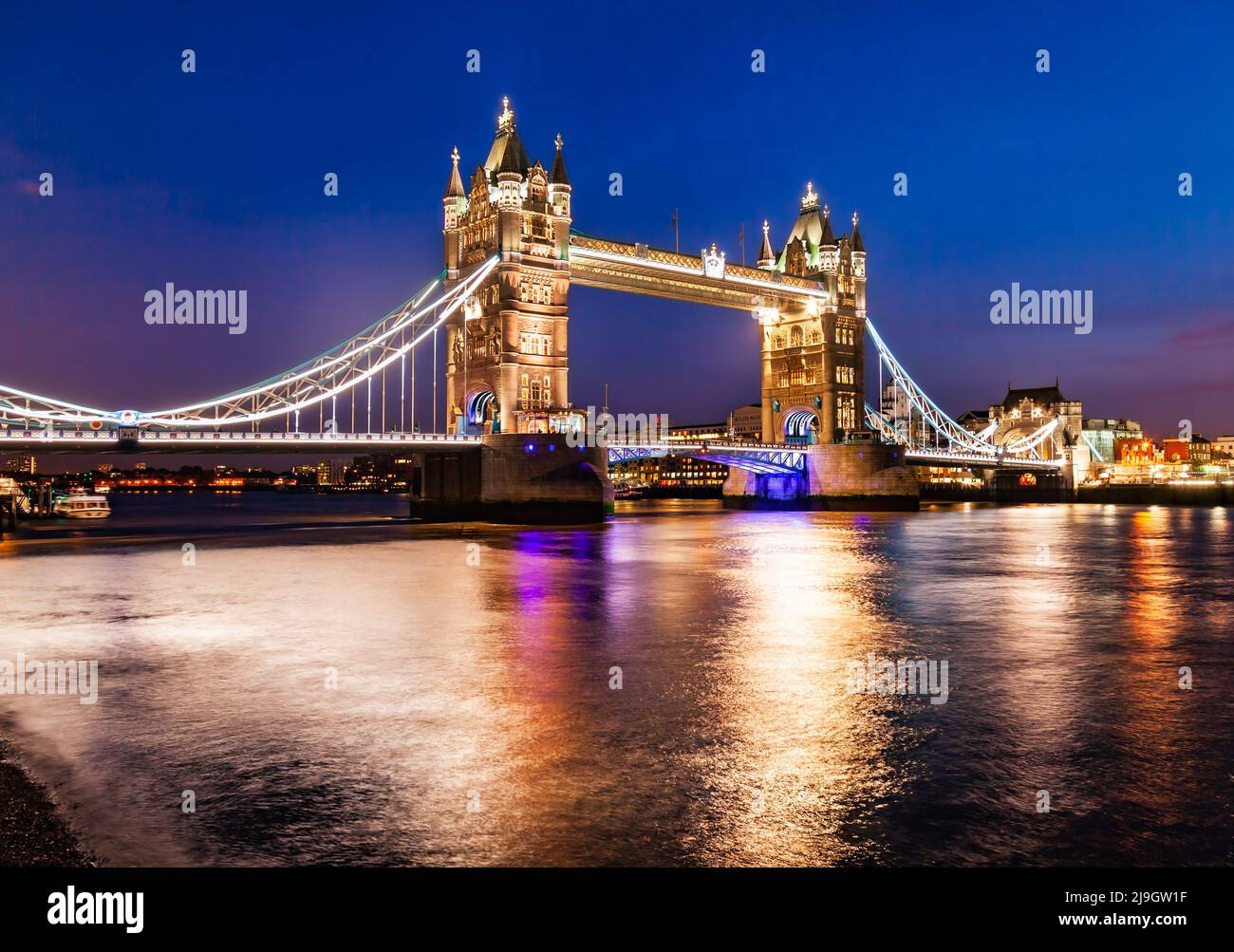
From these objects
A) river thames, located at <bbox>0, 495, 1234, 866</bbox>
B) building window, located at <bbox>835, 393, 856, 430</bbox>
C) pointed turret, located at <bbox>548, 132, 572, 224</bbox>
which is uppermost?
pointed turret, located at <bbox>548, 132, 572, 224</bbox>

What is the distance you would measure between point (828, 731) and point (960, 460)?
70.9m

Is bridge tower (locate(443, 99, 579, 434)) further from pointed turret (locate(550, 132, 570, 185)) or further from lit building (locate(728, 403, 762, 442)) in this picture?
lit building (locate(728, 403, 762, 442))

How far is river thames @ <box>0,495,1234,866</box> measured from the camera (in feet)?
16.9

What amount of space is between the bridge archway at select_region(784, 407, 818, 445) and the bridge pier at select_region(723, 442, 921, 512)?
12.5ft

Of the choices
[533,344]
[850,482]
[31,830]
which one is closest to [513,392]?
[533,344]

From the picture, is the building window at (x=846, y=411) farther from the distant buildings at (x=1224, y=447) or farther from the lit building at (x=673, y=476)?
the distant buildings at (x=1224, y=447)

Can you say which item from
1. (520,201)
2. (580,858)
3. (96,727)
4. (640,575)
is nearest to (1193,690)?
(580,858)

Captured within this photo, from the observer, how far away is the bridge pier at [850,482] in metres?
63.2

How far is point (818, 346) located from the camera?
67875 millimetres

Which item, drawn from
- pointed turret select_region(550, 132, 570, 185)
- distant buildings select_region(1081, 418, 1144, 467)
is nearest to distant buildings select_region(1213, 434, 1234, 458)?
distant buildings select_region(1081, 418, 1144, 467)

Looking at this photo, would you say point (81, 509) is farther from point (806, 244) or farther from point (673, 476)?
point (673, 476)

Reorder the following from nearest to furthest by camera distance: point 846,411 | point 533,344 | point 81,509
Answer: point 533,344
point 81,509
point 846,411

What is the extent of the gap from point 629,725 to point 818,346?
63.1m
